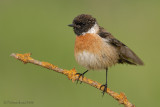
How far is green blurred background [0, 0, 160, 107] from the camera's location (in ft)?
32.2

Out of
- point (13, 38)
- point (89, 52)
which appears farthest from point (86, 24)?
point (13, 38)

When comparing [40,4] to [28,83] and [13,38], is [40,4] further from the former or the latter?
[28,83]

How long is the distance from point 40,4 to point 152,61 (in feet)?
15.4

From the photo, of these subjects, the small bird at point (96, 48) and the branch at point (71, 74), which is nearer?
the branch at point (71, 74)

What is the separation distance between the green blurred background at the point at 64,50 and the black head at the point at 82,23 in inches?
79.8

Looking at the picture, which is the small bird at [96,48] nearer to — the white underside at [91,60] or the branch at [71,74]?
the white underside at [91,60]

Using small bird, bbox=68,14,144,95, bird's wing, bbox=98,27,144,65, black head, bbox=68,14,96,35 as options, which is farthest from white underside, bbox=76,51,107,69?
black head, bbox=68,14,96,35

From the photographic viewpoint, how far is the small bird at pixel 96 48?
306 inches

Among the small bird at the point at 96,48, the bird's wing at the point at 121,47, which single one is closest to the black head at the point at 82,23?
the small bird at the point at 96,48

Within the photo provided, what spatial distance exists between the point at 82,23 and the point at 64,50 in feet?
12.0

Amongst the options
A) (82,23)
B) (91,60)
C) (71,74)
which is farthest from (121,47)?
(71,74)

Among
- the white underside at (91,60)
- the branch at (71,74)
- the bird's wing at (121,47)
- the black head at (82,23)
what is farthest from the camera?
the black head at (82,23)

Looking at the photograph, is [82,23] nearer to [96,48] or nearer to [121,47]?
[96,48]

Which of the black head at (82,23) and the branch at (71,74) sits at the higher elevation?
the black head at (82,23)
